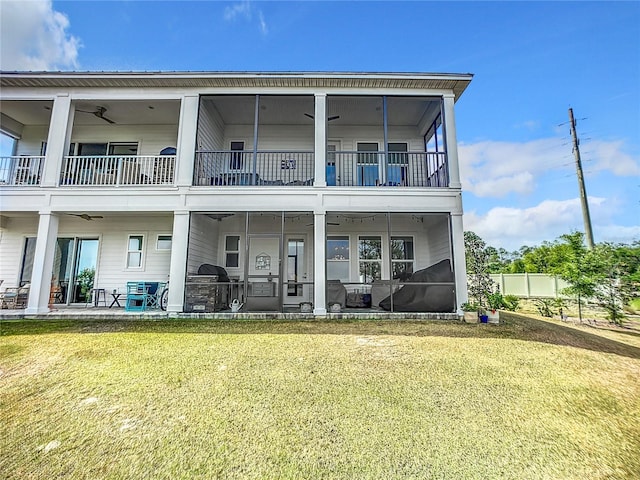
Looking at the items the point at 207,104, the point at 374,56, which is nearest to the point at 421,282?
the point at 207,104

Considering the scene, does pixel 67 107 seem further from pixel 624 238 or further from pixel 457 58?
pixel 624 238

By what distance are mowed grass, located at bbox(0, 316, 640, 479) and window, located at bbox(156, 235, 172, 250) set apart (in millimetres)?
4297

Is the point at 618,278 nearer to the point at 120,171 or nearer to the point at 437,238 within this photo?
the point at 437,238

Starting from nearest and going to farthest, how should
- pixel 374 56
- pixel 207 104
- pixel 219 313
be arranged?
pixel 219 313 < pixel 207 104 < pixel 374 56

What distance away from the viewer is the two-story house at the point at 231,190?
834 centimetres

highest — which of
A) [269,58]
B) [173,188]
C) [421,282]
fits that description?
[269,58]

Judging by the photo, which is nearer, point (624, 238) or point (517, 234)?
point (624, 238)

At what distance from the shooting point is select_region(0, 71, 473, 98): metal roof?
331 inches

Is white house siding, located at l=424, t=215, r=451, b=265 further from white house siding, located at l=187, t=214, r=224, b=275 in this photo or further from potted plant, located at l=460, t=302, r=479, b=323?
white house siding, located at l=187, t=214, r=224, b=275

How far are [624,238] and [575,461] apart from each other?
1025 centimetres

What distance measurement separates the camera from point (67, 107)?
8773mm

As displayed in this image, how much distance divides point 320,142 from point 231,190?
2905mm

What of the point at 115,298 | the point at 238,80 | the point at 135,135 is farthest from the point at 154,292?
the point at 238,80

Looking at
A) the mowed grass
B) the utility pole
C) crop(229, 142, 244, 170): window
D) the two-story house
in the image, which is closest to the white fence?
the utility pole
